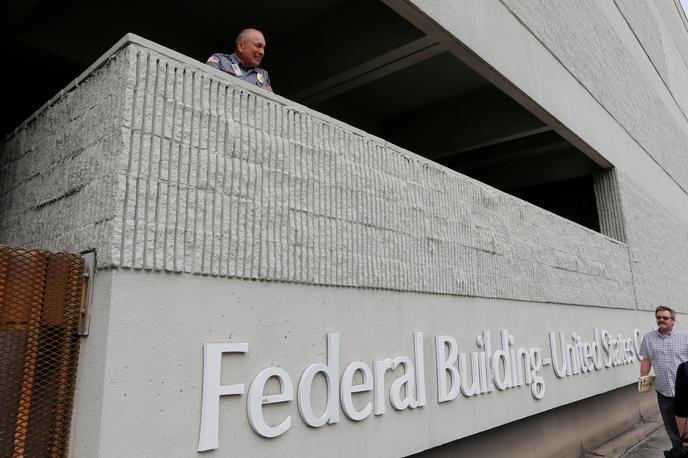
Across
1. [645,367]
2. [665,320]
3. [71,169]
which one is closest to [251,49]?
[71,169]

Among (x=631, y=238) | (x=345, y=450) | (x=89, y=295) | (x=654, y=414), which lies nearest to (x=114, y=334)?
(x=89, y=295)

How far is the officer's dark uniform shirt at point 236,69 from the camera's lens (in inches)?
120

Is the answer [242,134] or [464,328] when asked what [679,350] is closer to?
[464,328]

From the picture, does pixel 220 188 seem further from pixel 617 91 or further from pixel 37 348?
pixel 617 91

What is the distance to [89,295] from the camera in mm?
2164

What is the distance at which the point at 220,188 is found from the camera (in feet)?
8.18

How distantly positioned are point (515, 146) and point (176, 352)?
24.1 ft

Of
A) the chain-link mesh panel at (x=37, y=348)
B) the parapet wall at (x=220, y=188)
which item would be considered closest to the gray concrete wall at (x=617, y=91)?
the parapet wall at (x=220, y=188)

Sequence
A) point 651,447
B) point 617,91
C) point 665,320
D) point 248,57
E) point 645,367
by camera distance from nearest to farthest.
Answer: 1. point 248,57
2. point 665,320
3. point 645,367
4. point 651,447
5. point 617,91

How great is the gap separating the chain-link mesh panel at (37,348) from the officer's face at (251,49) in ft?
5.66

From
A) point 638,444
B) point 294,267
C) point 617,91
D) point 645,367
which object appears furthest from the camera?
point 617,91

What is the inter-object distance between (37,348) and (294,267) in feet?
4.19

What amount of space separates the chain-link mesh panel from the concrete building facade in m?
0.10

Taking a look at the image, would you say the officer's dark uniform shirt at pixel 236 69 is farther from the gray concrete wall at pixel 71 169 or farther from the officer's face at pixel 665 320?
the officer's face at pixel 665 320
